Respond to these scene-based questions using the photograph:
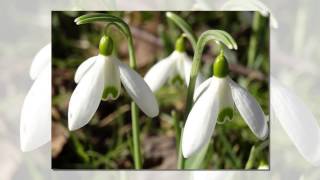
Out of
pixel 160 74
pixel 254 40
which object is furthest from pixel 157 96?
pixel 254 40

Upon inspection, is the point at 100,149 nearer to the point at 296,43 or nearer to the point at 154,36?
the point at 154,36

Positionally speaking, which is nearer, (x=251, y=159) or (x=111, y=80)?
(x=111, y=80)

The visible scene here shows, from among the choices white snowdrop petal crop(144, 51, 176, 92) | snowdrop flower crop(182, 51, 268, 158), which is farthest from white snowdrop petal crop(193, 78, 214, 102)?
white snowdrop petal crop(144, 51, 176, 92)

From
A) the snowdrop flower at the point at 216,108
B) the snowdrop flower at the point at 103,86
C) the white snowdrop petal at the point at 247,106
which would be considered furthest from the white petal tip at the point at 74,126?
the white snowdrop petal at the point at 247,106

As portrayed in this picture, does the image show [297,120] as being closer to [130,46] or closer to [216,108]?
[216,108]

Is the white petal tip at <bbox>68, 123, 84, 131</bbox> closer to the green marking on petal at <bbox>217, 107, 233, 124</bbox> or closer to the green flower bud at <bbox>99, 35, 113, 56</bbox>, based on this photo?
the green flower bud at <bbox>99, 35, 113, 56</bbox>

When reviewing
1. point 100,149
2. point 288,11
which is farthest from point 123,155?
point 288,11
